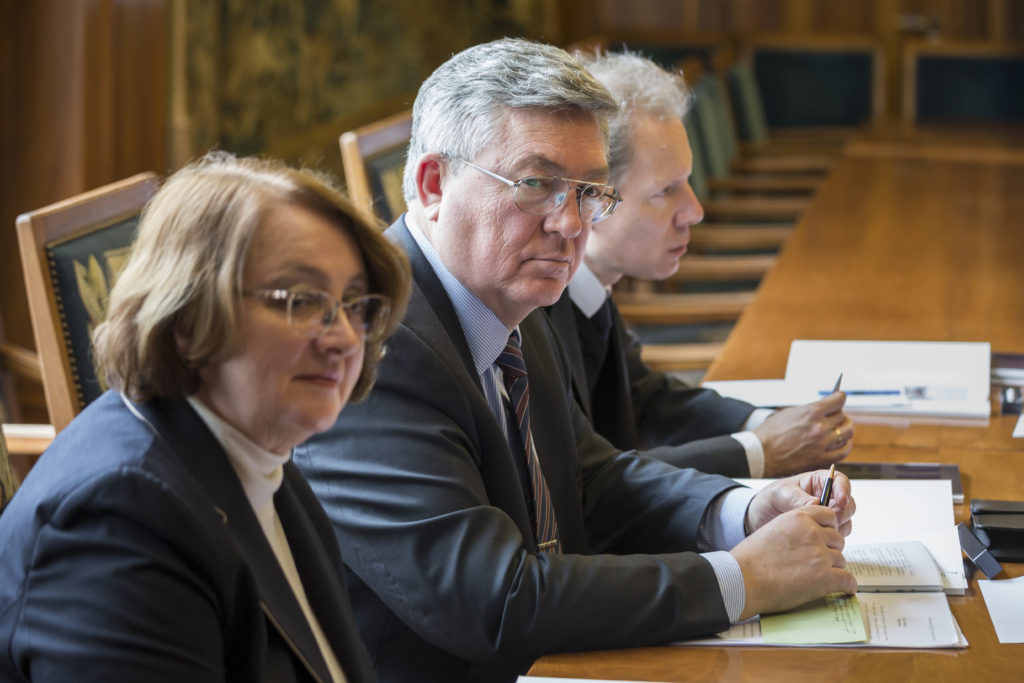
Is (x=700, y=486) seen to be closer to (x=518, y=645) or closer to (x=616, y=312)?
(x=518, y=645)

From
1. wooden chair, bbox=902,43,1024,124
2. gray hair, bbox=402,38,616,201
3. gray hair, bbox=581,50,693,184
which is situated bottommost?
wooden chair, bbox=902,43,1024,124

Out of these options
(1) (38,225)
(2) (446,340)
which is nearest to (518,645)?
(2) (446,340)

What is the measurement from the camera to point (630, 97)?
2766 millimetres

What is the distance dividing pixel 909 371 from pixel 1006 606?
117 centimetres

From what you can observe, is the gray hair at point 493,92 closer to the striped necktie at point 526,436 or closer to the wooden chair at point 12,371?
the striped necktie at point 526,436

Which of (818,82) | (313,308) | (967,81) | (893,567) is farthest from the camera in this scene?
(818,82)

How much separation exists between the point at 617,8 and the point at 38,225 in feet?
25.9

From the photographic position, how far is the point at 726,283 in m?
6.23

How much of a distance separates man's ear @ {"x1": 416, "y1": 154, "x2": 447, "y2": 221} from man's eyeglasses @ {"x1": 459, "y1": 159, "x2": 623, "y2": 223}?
0.16ft

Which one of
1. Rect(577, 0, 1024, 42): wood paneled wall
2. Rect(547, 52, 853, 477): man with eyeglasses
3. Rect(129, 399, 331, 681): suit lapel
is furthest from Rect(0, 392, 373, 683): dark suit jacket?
Rect(577, 0, 1024, 42): wood paneled wall

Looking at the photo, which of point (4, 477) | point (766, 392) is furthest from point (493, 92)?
point (766, 392)

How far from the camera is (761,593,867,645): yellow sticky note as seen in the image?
1.58 m

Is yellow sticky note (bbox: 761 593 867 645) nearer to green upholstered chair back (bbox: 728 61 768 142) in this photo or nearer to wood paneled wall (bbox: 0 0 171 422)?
wood paneled wall (bbox: 0 0 171 422)

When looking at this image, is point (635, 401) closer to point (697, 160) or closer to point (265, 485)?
point (265, 485)
